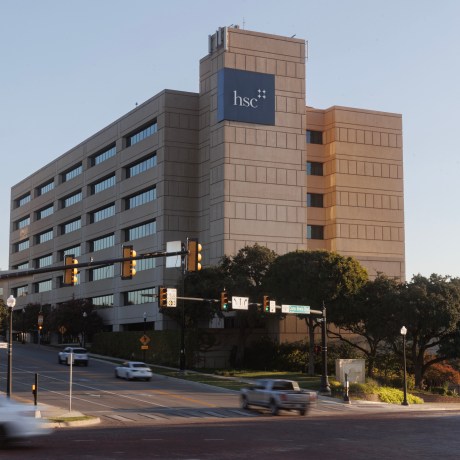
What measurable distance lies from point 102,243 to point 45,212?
2612 centimetres

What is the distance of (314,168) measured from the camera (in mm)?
93688

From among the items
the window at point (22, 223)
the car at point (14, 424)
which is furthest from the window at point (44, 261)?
the car at point (14, 424)

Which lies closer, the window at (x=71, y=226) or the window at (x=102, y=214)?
the window at (x=102, y=214)

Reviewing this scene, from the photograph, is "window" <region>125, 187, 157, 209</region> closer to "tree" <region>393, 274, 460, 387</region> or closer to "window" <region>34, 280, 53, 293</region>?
"window" <region>34, 280, 53, 293</region>

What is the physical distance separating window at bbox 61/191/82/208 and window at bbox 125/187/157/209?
1687 centimetres

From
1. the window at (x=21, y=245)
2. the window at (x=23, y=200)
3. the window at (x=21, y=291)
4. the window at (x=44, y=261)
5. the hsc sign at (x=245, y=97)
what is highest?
the hsc sign at (x=245, y=97)

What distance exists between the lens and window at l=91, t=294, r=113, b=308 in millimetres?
101375

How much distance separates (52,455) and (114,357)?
231 feet

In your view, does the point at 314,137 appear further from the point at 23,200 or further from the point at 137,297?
the point at 23,200

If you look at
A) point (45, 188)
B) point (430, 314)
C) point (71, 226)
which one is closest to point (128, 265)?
point (430, 314)

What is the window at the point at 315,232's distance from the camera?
92375 mm

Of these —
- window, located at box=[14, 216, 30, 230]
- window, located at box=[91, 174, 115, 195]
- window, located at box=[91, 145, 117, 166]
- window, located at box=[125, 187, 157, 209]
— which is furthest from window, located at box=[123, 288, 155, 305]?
window, located at box=[14, 216, 30, 230]

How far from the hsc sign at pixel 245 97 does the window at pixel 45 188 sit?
47.0m

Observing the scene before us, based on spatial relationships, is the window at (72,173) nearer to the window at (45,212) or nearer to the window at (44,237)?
the window at (45,212)
